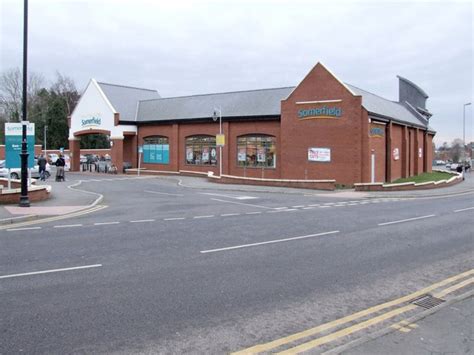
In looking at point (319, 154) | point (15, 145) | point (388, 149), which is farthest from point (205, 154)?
point (15, 145)

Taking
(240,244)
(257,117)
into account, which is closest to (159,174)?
(257,117)

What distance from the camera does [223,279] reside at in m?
7.45

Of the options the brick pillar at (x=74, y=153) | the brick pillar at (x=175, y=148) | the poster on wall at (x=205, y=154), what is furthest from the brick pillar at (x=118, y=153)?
the poster on wall at (x=205, y=154)

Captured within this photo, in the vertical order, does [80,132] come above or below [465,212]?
above

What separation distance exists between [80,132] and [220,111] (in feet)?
57.8

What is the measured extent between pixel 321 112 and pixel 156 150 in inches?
757

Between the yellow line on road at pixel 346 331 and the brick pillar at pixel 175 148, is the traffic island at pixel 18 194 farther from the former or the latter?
the brick pillar at pixel 175 148

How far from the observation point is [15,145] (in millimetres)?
18469

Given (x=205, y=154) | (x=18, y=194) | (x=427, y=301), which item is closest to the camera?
(x=427, y=301)

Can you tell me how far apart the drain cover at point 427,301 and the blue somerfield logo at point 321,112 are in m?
27.2

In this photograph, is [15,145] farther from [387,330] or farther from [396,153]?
[396,153]

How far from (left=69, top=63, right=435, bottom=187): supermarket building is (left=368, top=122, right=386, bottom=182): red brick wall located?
7cm

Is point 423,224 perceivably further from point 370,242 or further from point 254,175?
point 254,175

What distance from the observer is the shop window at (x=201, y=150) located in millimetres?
42188
